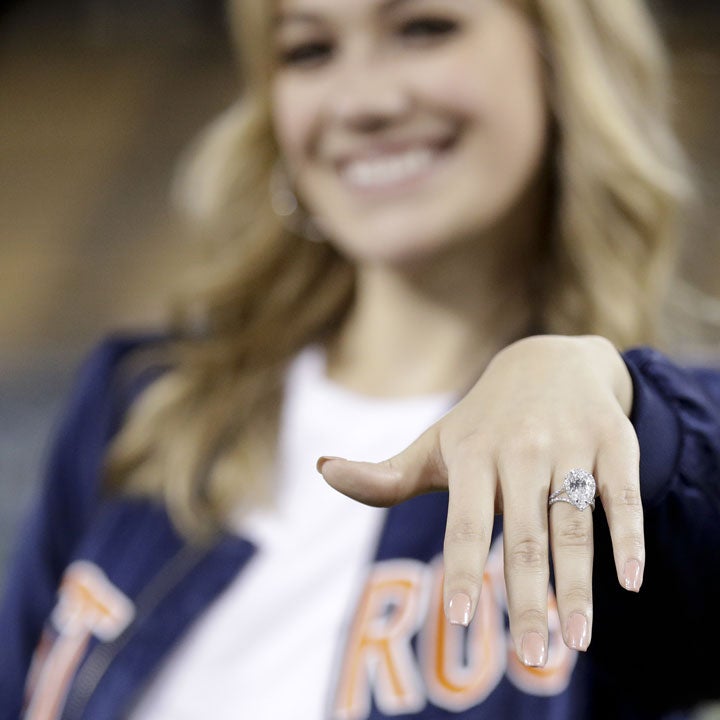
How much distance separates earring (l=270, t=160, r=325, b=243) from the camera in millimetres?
821

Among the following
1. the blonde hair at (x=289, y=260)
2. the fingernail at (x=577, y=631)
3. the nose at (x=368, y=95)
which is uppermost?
the fingernail at (x=577, y=631)

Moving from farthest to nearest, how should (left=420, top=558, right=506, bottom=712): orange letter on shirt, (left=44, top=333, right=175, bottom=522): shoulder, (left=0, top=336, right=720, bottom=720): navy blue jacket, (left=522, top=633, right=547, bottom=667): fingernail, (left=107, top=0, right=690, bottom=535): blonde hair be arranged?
(left=44, top=333, right=175, bottom=522): shoulder < (left=107, top=0, right=690, bottom=535): blonde hair < (left=420, top=558, right=506, bottom=712): orange letter on shirt < (left=0, top=336, right=720, bottom=720): navy blue jacket < (left=522, top=633, right=547, bottom=667): fingernail

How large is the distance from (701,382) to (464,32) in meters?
0.30

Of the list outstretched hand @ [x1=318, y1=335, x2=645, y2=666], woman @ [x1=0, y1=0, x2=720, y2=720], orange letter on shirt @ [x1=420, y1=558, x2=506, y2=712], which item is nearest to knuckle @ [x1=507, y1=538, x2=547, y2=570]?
outstretched hand @ [x1=318, y1=335, x2=645, y2=666]

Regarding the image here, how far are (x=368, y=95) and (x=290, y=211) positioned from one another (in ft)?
0.57

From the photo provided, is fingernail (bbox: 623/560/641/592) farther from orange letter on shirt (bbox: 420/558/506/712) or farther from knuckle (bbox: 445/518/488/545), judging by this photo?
orange letter on shirt (bbox: 420/558/506/712)

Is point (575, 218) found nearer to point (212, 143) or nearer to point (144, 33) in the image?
point (212, 143)

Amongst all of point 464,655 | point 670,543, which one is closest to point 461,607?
point 670,543

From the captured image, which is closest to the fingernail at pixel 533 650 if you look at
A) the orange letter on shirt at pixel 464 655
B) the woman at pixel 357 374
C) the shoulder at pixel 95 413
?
the woman at pixel 357 374

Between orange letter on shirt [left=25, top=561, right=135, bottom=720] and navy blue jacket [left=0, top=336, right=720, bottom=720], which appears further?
orange letter on shirt [left=25, top=561, right=135, bottom=720]

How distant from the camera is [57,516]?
0.76m

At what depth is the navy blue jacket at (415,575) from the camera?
39 cm

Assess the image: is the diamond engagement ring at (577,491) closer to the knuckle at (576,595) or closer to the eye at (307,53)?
the knuckle at (576,595)

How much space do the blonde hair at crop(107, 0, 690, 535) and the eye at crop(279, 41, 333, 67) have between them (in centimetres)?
4
